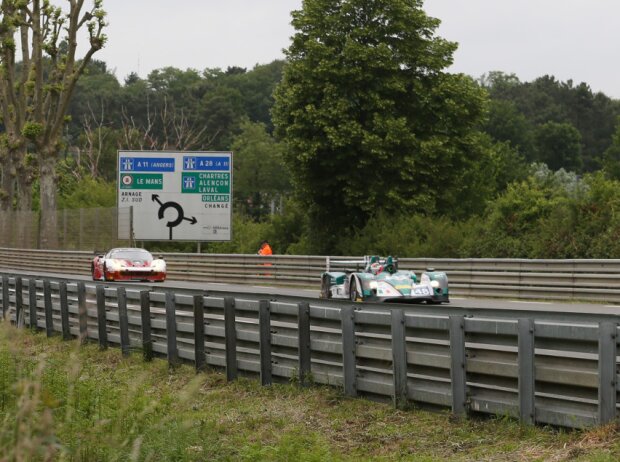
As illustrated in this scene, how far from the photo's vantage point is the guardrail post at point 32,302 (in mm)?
22766

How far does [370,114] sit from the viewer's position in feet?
182

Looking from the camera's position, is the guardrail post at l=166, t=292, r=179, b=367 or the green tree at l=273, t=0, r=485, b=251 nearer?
the guardrail post at l=166, t=292, r=179, b=367

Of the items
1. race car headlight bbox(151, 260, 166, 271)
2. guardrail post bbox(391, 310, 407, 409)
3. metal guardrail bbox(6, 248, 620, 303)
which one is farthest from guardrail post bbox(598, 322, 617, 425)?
race car headlight bbox(151, 260, 166, 271)

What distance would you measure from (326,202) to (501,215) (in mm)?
16623

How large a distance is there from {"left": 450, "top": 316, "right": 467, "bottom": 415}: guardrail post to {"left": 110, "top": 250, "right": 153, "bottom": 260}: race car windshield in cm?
2973

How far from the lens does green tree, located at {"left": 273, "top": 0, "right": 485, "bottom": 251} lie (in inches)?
2138

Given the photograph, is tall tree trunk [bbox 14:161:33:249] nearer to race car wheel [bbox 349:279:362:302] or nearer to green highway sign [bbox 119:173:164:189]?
green highway sign [bbox 119:173:164:189]

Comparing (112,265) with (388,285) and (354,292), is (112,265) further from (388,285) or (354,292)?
(388,285)

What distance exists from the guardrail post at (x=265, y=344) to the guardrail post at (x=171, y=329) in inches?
99.7

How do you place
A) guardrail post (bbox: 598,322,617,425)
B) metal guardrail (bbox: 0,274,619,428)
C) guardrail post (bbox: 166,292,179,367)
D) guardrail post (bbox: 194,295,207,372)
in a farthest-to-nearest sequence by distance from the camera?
guardrail post (bbox: 166,292,179,367) < guardrail post (bbox: 194,295,207,372) < metal guardrail (bbox: 0,274,619,428) < guardrail post (bbox: 598,322,617,425)

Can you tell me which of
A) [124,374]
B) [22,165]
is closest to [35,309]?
[124,374]

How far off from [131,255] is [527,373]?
101 feet

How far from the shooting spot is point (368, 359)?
12.0 meters

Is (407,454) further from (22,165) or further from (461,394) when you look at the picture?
(22,165)
